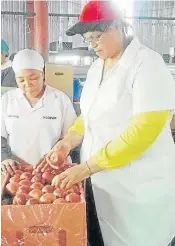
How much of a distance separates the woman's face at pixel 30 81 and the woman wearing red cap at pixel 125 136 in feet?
1.14

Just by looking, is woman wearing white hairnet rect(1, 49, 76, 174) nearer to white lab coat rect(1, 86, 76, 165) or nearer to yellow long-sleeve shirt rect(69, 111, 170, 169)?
white lab coat rect(1, 86, 76, 165)

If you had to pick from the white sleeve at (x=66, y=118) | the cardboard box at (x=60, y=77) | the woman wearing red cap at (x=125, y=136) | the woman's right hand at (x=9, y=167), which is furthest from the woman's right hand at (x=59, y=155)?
the cardboard box at (x=60, y=77)

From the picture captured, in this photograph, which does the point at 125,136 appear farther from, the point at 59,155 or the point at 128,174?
the point at 59,155

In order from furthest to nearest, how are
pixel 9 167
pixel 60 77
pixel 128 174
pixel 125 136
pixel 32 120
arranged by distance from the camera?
pixel 60 77
pixel 32 120
pixel 9 167
pixel 128 174
pixel 125 136

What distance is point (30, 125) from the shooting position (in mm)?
1676

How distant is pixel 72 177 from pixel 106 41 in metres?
0.41

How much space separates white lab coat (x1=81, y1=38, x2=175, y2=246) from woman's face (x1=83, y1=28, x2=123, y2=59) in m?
0.04

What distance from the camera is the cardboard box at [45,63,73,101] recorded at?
1.93 meters

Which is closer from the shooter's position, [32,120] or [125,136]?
[125,136]

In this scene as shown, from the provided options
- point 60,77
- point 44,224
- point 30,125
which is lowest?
point 44,224

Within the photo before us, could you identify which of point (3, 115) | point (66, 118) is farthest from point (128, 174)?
point (3, 115)

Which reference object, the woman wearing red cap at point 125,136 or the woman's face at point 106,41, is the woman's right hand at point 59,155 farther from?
the woman's face at point 106,41

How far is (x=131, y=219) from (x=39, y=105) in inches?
27.3

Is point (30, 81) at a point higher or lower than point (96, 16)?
lower
